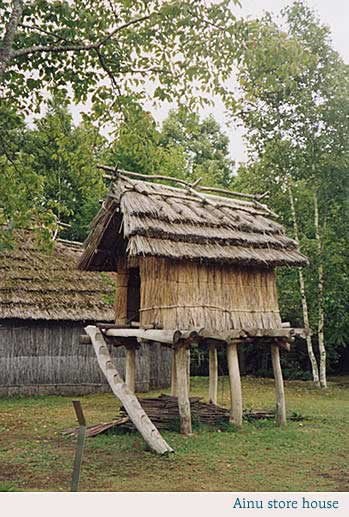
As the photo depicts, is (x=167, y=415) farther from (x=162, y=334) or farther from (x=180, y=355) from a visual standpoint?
(x=162, y=334)

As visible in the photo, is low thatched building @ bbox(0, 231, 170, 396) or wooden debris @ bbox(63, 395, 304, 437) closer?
wooden debris @ bbox(63, 395, 304, 437)

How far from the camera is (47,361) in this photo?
52.5ft

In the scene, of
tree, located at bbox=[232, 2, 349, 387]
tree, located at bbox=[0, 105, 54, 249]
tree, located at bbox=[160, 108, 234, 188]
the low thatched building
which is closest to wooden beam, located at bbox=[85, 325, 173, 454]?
tree, located at bbox=[0, 105, 54, 249]

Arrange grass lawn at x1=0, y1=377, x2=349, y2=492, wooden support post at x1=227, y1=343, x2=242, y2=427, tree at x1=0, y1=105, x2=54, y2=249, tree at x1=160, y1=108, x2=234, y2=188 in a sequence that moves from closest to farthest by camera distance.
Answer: grass lawn at x1=0, y1=377, x2=349, y2=492, tree at x1=0, y1=105, x2=54, y2=249, wooden support post at x1=227, y1=343, x2=242, y2=427, tree at x1=160, y1=108, x2=234, y2=188

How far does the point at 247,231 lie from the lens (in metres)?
11.0

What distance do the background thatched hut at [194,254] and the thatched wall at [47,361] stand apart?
489 cm

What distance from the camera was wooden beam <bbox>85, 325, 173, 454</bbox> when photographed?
→ 8.36m

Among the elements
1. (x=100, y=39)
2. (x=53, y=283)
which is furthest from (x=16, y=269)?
(x=100, y=39)

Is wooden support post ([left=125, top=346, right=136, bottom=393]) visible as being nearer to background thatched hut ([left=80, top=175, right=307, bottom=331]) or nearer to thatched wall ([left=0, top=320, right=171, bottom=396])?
background thatched hut ([left=80, top=175, right=307, bottom=331])

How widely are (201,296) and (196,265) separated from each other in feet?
1.74

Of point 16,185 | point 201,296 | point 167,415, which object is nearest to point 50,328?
point 167,415

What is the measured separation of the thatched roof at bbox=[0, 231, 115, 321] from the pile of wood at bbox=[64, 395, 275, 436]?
5.72 m

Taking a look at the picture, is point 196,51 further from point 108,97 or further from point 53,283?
point 53,283

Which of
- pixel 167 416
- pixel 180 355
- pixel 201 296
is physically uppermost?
pixel 201 296
